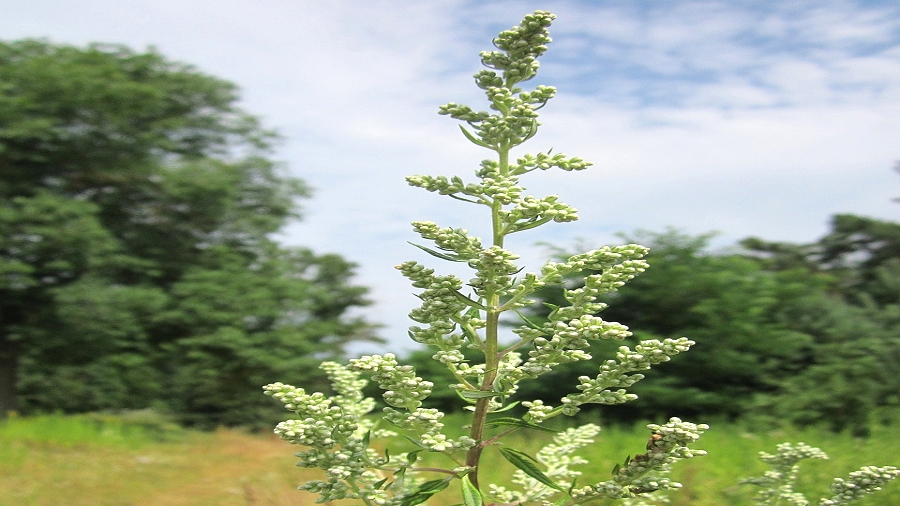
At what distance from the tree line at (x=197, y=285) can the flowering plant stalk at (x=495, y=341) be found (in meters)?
7.14

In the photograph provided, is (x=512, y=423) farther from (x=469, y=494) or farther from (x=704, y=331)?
(x=704, y=331)

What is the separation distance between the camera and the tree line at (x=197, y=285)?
9.23 meters

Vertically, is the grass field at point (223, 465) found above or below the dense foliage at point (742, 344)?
below

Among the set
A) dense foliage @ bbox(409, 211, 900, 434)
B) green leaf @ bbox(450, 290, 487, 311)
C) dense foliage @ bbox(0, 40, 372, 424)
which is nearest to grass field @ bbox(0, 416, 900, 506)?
dense foliage @ bbox(409, 211, 900, 434)

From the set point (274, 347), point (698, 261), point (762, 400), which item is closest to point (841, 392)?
point (762, 400)

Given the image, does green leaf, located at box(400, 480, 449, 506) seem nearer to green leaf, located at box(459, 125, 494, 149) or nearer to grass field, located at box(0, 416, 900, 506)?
green leaf, located at box(459, 125, 494, 149)

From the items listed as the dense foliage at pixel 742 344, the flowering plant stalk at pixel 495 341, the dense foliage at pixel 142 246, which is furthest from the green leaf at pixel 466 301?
the dense foliage at pixel 142 246

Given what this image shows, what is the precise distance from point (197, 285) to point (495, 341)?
11691mm

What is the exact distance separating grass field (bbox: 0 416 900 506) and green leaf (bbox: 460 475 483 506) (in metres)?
2.74

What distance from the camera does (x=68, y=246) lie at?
11719 mm

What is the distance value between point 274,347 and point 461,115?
11847mm

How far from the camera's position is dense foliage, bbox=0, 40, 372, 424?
11820mm

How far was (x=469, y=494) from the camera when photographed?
160 cm

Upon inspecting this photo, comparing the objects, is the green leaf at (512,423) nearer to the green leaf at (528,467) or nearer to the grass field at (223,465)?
the green leaf at (528,467)
